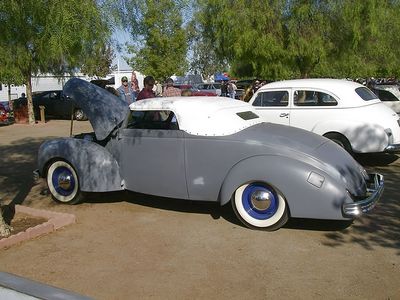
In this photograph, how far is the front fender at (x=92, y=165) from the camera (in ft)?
20.6

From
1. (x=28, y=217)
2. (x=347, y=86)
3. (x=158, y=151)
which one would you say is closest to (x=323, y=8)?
(x=347, y=86)

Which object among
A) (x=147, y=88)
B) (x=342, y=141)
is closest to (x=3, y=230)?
(x=147, y=88)

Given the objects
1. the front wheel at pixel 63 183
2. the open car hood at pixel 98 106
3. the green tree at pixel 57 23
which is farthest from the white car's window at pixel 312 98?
the green tree at pixel 57 23

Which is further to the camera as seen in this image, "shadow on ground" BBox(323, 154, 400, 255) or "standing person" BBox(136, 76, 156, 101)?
"standing person" BBox(136, 76, 156, 101)

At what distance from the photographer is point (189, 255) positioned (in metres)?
4.77

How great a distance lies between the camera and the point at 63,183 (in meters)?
6.66

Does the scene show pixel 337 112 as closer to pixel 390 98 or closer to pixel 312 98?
pixel 312 98

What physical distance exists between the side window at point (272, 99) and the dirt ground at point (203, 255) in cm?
341

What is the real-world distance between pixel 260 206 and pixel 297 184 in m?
0.54

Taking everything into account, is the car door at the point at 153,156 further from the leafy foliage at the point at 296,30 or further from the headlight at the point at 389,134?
the leafy foliage at the point at 296,30

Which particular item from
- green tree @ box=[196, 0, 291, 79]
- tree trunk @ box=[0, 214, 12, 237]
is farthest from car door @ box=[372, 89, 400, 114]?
tree trunk @ box=[0, 214, 12, 237]

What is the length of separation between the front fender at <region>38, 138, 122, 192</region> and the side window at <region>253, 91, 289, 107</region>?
4.45 metres

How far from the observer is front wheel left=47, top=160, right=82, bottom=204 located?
21.6ft

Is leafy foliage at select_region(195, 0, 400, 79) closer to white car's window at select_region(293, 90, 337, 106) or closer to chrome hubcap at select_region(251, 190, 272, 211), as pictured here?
white car's window at select_region(293, 90, 337, 106)
